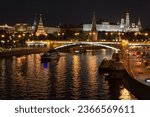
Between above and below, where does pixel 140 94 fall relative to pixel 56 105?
below

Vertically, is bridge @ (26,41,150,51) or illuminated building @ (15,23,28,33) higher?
illuminated building @ (15,23,28,33)

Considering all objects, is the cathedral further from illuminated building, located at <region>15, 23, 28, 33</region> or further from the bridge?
the bridge

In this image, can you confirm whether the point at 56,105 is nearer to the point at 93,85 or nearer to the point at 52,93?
the point at 52,93

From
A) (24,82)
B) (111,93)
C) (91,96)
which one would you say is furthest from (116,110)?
(24,82)

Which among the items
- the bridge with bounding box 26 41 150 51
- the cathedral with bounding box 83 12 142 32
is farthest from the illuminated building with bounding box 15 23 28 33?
the bridge with bounding box 26 41 150 51

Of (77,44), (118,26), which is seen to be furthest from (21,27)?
(77,44)

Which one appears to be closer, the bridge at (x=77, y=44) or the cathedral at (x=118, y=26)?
the bridge at (x=77, y=44)

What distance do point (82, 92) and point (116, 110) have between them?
6.45 meters

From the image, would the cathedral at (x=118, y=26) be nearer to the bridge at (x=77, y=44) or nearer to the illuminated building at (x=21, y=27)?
the illuminated building at (x=21, y=27)

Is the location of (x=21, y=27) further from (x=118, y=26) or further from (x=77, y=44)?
(x=77, y=44)

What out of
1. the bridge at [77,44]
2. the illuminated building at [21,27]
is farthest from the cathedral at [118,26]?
the bridge at [77,44]

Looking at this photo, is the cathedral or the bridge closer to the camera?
the bridge

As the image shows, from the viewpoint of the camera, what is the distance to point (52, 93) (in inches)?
308

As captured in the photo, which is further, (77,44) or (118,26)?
(118,26)
